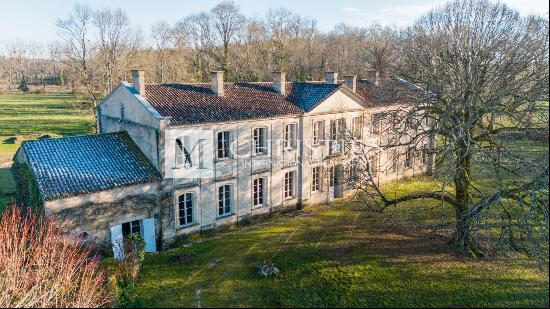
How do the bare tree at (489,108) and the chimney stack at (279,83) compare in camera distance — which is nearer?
the bare tree at (489,108)

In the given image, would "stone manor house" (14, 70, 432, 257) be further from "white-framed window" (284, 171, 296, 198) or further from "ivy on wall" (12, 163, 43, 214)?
"ivy on wall" (12, 163, 43, 214)

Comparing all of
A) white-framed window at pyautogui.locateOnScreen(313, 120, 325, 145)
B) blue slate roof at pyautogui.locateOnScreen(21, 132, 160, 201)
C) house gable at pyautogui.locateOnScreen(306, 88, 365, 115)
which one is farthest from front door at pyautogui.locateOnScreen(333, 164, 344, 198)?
blue slate roof at pyautogui.locateOnScreen(21, 132, 160, 201)

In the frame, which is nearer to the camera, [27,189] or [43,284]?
[43,284]

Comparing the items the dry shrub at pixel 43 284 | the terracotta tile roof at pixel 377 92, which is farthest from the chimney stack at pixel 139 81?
the terracotta tile roof at pixel 377 92

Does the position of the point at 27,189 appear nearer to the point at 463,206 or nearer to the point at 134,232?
the point at 134,232

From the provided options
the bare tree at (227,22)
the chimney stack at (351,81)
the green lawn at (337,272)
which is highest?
the bare tree at (227,22)

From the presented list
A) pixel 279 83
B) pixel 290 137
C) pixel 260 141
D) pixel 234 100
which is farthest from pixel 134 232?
pixel 279 83

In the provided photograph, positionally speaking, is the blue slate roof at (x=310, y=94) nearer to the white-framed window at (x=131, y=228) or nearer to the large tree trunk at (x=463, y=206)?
the large tree trunk at (x=463, y=206)
